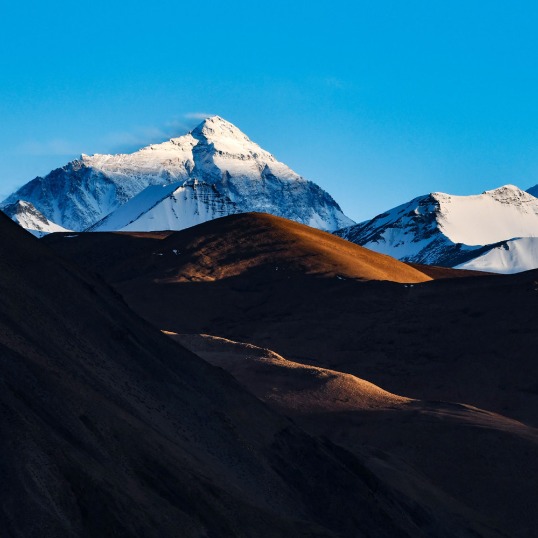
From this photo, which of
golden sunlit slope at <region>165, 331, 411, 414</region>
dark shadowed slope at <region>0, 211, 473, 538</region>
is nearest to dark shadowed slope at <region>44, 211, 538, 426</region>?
golden sunlit slope at <region>165, 331, 411, 414</region>

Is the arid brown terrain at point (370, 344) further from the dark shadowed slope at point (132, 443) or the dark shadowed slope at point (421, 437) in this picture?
the dark shadowed slope at point (132, 443)

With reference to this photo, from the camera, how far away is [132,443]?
2819 cm

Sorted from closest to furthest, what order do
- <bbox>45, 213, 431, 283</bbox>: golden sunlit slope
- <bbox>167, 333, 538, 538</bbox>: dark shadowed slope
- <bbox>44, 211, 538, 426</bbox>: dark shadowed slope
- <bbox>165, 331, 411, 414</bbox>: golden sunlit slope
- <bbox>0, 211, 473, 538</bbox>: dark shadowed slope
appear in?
1. <bbox>0, 211, 473, 538</bbox>: dark shadowed slope
2. <bbox>167, 333, 538, 538</bbox>: dark shadowed slope
3. <bbox>165, 331, 411, 414</bbox>: golden sunlit slope
4. <bbox>44, 211, 538, 426</bbox>: dark shadowed slope
5. <bbox>45, 213, 431, 283</bbox>: golden sunlit slope

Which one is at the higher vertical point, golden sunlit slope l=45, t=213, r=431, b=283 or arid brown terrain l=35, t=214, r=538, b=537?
golden sunlit slope l=45, t=213, r=431, b=283

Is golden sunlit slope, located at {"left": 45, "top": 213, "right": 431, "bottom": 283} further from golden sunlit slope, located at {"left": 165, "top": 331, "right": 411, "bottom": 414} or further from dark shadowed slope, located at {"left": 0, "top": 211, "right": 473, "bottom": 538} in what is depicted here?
dark shadowed slope, located at {"left": 0, "top": 211, "right": 473, "bottom": 538}

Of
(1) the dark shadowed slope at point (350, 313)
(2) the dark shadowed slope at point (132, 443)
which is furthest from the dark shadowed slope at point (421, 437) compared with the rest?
(1) the dark shadowed slope at point (350, 313)

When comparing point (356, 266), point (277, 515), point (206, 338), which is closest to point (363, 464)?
point (277, 515)

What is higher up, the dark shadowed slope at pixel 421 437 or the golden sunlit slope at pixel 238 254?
the golden sunlit slope at pixel 238 254

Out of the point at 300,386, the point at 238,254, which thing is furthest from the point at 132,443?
the point at 238,254

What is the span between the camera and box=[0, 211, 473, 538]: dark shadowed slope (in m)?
24.2

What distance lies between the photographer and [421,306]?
75.5m

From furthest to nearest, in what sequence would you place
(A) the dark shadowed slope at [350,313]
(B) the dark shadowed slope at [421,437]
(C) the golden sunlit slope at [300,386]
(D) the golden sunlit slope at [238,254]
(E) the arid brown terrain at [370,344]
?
(D) the golden sunlit slope at [238,254], (A) the dark shadowed slope at [350,313], (C) the golden sunlit slope at [300,386], (E) the arid brown terrain at [370,344], (B) the dark shadowed slope at [421,437]

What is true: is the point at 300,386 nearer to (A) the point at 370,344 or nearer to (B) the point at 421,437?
(B) the point at 421,437

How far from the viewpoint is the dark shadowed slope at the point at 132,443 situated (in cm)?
2416
